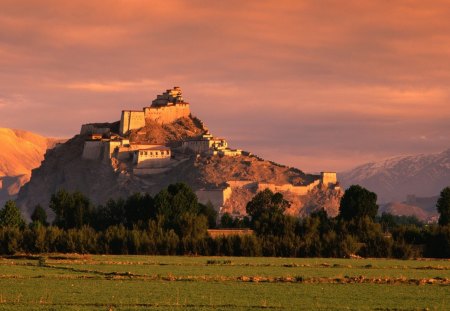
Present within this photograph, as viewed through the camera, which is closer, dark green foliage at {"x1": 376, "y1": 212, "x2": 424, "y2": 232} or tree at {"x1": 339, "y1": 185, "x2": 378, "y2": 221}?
tree at {"x1": 339, "y1": 185, "x2": 378, "y2": 221}

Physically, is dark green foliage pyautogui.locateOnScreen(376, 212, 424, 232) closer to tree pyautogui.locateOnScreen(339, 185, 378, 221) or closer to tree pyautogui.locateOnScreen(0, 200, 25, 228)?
tree pyautogui.locateOnScreen(339, 185, 378, 221)

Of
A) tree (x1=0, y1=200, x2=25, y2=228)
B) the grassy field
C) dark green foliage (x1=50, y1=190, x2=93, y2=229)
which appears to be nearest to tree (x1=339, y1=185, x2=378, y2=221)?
dark green foliage (x1=50, y1=190, x2=93, y2=229)

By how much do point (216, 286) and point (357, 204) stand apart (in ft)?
236

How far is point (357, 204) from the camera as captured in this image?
109 meters

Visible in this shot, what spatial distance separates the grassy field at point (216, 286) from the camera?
3191 centimetres

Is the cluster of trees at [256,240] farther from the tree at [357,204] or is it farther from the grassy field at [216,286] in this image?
the tree at [357,204]

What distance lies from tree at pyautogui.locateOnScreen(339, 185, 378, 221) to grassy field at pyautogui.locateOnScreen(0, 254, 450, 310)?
52167 millimetres

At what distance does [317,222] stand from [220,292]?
45.4 meters

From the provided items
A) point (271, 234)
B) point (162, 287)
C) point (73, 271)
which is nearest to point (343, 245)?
point (271, 234)

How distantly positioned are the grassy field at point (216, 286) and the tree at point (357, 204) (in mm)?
52167

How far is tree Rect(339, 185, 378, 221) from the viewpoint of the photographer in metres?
108

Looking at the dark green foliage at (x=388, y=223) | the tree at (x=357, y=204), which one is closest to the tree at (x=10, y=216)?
the tree at (x=357, y=204)

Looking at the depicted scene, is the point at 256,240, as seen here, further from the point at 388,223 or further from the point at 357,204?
the point at 388,223

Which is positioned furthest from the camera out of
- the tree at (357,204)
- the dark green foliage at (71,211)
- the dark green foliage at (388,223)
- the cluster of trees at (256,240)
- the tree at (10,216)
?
the dark green foliage at (388,223)
